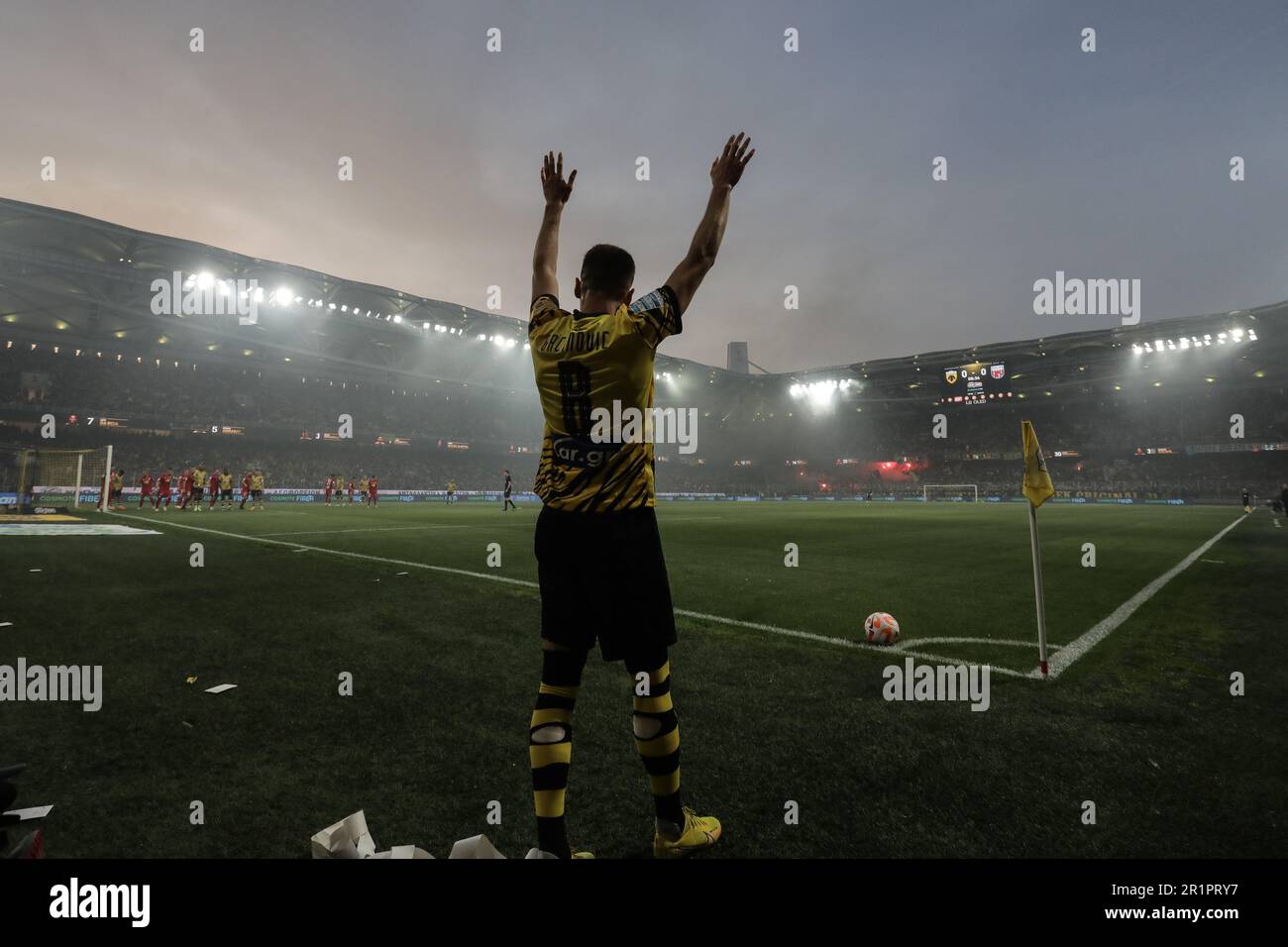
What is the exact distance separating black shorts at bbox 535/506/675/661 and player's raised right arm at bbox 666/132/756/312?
32.0 inches

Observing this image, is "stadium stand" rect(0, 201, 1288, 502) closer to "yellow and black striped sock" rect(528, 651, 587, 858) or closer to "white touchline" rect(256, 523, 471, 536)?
"white touchline" rect(256, 523, 471, 536)

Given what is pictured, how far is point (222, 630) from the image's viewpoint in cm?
520

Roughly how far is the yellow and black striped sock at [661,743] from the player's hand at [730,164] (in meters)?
1.81

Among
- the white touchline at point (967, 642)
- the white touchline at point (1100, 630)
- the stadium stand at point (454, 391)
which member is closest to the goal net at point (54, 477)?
the stadium stand at point (454, 391)

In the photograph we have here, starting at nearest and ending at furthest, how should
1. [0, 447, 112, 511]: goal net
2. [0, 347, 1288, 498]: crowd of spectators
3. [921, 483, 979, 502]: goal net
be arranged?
[0, 447, 112, 511]: goal net < [0, 347, 1288, 498]: crowd of spectators < [921, 483, 979, 502]: goal net

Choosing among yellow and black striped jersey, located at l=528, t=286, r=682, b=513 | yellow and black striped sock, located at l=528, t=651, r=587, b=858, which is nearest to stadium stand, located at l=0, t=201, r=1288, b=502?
yellow and black striped jersey, located at l=528, t=286, r=682, b=513

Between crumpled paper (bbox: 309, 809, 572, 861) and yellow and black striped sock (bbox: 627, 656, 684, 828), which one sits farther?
yellow and black striped sock (bbox: 627, 656, 684, 828)

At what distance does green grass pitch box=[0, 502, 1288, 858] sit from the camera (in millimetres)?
2277

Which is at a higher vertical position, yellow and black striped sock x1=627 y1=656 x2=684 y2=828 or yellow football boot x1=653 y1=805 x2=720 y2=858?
yellow and black striped sock x1=627 y1=656 x2=684 y2=828

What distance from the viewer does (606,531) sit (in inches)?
82.0
